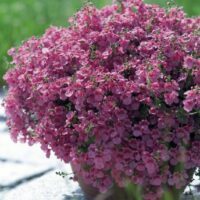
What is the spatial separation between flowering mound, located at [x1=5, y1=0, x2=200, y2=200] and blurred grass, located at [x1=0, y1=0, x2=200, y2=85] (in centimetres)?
239

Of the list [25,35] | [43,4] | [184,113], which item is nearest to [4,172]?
[184,113]

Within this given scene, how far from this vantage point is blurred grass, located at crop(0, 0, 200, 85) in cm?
592

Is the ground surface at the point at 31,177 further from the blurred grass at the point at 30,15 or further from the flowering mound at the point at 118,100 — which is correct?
the blurred grass at the point at 30,15

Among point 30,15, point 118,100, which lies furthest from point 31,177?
point 30,15

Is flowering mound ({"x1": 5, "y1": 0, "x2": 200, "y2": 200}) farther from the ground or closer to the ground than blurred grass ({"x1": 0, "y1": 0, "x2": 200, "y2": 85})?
closer to the ground

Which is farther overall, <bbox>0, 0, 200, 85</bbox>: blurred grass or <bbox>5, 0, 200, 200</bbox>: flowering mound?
<bbox>0, 0, 200, 85</bbox>: blurred grass

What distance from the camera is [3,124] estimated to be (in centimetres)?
488

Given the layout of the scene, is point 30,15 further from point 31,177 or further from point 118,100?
point 118,100

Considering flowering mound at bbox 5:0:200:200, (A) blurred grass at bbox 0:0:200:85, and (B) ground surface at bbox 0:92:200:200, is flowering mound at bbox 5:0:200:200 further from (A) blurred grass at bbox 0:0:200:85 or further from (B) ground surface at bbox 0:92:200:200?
(A) blurred grass at bbox 0:0:200:85

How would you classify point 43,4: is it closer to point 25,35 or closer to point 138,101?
point 25,35

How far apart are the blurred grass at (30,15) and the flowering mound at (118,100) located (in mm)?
2386

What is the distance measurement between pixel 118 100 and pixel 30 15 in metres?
3.50

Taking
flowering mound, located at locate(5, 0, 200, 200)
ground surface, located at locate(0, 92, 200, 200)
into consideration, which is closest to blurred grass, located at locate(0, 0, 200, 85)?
ground surface, located at locate(0, 92, 200, 200)

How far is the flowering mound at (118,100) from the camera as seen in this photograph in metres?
2.96
